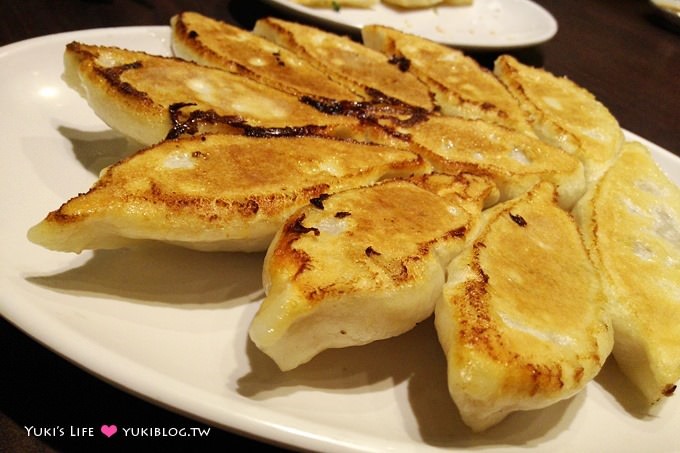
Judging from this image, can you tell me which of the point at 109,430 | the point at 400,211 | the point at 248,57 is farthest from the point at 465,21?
the point at 109,430

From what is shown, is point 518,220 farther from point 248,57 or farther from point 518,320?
point 248,57

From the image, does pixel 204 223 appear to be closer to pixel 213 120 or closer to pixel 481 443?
pixel 213 120

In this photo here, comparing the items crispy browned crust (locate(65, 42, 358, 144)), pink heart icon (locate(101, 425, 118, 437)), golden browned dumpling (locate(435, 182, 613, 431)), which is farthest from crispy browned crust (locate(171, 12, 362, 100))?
pink heart icon (locate(101, 425, 118, 437))

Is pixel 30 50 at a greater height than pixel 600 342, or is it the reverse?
pixel 600 342

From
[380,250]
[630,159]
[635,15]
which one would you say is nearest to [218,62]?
[380,250]

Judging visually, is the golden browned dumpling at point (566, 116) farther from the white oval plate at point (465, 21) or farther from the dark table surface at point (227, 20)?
the dark table surface at point (227, 20)
